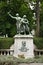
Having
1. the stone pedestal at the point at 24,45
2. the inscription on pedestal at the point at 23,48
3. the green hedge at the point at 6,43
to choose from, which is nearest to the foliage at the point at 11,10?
the green hedge at the point at 6,43

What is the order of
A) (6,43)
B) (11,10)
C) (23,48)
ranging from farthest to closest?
(11,10)
(6,43)
(23,48)

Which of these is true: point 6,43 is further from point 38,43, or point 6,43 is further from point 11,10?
point 11,10

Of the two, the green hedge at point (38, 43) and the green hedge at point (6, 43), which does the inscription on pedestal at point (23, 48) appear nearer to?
the green hedge at point (6, 43)

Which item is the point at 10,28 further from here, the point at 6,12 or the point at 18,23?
the point at 18,23

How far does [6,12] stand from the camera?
94.1 feet

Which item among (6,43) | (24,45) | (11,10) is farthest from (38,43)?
(11,10)

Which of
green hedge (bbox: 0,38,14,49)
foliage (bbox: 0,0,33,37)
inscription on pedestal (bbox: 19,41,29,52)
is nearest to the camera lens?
inscription on pedestal (bbox: 19,41,29,52)

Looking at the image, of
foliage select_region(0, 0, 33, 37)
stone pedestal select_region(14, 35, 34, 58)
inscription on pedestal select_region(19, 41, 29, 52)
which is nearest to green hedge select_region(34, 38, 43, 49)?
stone pedestal select_region(14, 35, 34, 58)

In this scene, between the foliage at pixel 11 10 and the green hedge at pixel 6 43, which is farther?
the foliage at pixel 11 10

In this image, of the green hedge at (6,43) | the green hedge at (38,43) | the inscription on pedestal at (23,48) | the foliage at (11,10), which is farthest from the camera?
the foliage at (11,10)

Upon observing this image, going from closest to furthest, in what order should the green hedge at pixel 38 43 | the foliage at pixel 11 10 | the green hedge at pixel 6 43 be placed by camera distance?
the green hedge at pixel 6 43, the green hedge at pixel 38 43, the foliage at pixel 11 10

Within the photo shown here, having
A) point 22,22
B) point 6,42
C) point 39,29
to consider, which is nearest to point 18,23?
point 22,22

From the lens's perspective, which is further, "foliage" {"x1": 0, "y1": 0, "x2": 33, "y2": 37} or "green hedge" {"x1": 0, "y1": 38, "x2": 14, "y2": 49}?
"foliage" {"x1": 0, "y1": 0, "x2": 33, "y2": 37}

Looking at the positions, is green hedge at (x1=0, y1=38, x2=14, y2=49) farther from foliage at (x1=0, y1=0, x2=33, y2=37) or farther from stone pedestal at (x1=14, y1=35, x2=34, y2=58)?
foliage at (x1=0, y1=0, x2=33, y2=37)
